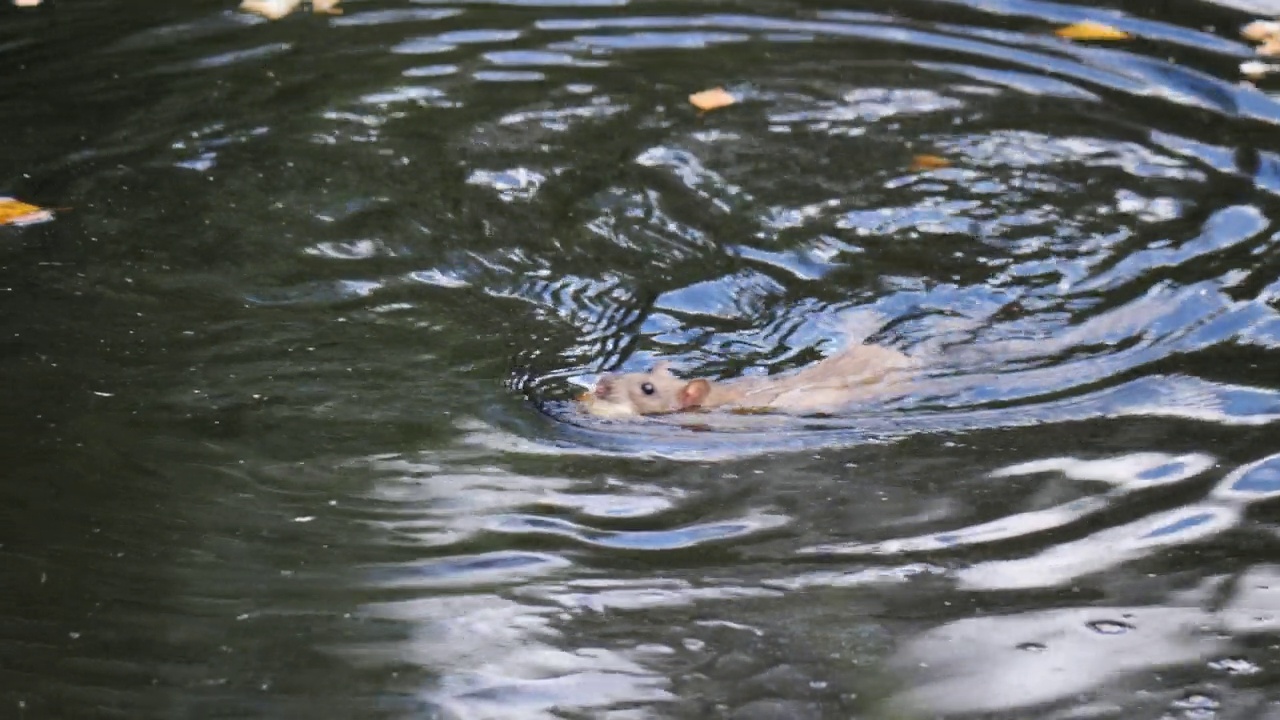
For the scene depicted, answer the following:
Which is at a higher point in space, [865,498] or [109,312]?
[109,312]

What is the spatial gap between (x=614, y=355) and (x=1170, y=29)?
422cm

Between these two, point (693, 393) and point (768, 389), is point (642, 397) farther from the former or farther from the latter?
point (768, 389)

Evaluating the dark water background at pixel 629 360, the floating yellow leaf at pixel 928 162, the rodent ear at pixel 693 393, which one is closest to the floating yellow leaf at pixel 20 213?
the dark water background at pixel 629 360

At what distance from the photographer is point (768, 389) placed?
508cm

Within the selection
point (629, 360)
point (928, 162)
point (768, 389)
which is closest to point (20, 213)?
point (629, 360)

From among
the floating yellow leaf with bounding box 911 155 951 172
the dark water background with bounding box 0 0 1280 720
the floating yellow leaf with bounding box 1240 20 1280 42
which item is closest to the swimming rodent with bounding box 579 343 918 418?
the dark water background with bounding box 0 0 1280 720

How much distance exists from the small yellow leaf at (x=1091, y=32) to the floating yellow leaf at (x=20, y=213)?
5.08m

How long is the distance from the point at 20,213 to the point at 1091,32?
5285 millimetres

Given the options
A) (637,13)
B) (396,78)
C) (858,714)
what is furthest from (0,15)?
(858,714)

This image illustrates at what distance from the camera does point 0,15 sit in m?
8.80

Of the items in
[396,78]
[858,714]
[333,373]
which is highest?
[396,78]

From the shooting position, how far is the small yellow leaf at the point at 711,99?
7285 mm

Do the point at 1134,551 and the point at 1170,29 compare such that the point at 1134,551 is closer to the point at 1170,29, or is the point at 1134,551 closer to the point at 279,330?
the point at 279,330

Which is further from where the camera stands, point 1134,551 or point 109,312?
point 109,312
